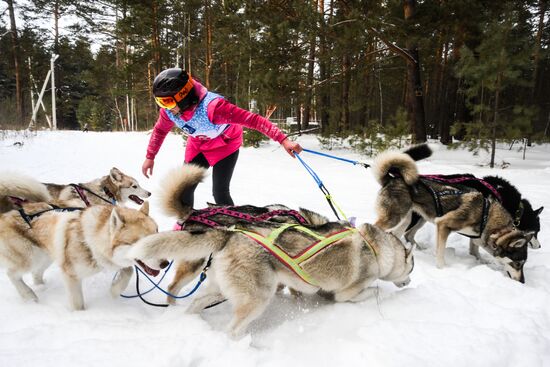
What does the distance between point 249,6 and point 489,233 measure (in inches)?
402

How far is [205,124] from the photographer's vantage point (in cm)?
307

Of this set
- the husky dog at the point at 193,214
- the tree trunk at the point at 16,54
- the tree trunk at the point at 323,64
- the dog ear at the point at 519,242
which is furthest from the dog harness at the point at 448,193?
the tree trunk at the point at 16,54

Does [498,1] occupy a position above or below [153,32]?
below

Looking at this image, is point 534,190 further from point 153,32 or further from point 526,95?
point 153,32

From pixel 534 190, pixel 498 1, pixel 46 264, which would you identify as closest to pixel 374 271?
pixel 46 264

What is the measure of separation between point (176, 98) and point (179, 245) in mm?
1522

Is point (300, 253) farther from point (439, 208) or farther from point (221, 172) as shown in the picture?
point (439, 208)

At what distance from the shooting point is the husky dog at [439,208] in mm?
3596

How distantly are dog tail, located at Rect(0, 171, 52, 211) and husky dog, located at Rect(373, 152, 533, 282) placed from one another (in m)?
3.73

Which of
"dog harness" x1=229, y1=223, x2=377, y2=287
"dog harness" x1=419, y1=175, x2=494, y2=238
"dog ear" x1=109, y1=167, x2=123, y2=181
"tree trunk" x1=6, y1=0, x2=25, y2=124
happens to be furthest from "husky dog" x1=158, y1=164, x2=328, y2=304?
"tree trunk" x1=6, y1=0, x2=25, y2=124

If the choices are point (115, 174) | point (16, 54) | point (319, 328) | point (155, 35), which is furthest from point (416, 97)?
point (16, 54)

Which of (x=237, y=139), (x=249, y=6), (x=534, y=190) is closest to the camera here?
(x=237, y=139)

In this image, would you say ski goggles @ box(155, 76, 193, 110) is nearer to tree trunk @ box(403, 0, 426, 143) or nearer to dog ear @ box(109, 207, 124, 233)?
dog ear @ box(109, 207, 124, 233)

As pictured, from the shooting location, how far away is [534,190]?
6.77 metres
